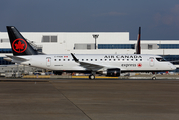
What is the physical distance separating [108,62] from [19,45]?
14072 millimetres

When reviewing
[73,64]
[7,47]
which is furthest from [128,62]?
[7,47]

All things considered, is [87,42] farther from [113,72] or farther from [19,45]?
[113,72]

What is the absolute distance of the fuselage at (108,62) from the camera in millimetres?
43372

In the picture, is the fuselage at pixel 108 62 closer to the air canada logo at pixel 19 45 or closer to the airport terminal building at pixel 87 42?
the air canada logo at pixel 19 45

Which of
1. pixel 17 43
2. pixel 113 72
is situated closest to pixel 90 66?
pixel 113 72

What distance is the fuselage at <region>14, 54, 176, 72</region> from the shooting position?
43372 millimetres

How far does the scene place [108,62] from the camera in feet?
143

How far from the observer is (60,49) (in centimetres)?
9031

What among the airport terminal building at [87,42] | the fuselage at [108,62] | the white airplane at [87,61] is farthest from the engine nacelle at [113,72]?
the airport terminal building at [87,42]

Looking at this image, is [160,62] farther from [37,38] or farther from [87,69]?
[37,38]

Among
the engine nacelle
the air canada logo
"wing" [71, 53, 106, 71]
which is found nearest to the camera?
the engine nacelle

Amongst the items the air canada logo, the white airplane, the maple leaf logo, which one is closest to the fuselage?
the white airplane

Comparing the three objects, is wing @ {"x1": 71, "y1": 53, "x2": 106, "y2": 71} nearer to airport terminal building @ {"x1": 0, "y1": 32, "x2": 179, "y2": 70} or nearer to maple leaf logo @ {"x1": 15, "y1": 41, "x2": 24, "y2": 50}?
maple leaf logo @ {"x1": 15, "y1": 41, "x2": 24, "y2": 50}

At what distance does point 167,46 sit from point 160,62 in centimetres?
5787
